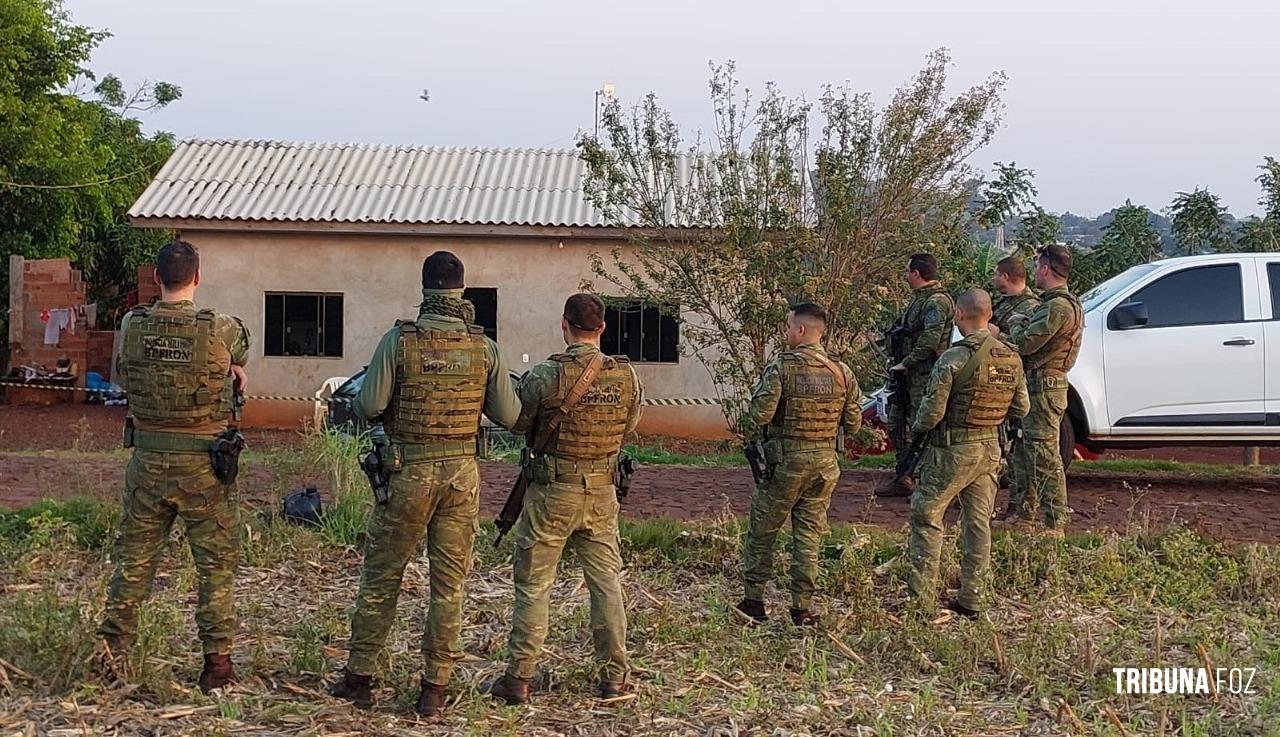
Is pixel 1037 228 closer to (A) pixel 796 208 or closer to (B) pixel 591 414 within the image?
(A) pixel 796 208

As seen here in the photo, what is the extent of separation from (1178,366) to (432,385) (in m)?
→ 6.64

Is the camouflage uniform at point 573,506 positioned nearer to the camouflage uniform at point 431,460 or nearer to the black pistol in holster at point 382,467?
the camouflage uniform at point 431,460

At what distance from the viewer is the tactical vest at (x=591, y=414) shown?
203 inches

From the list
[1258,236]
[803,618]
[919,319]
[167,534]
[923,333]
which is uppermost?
[1258,236]

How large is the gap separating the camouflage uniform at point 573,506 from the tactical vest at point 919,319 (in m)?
3.60

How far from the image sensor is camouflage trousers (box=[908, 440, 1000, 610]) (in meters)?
6.48

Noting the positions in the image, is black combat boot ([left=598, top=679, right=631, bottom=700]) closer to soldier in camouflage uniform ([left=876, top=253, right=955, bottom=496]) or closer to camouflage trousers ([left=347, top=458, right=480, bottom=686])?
camouflage trousers ([left=347, top=458, right=480, bottom=686])

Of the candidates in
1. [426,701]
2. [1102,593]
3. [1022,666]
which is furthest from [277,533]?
[1102,593]

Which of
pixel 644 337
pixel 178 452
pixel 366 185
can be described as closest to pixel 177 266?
pixel 178 452

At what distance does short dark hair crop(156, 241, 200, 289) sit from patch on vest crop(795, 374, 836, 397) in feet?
9.76

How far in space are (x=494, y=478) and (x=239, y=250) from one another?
770cm

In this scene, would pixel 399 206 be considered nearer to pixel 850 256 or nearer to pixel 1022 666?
pixel 850 256

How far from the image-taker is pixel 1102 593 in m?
6.90

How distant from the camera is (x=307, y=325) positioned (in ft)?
53.4
